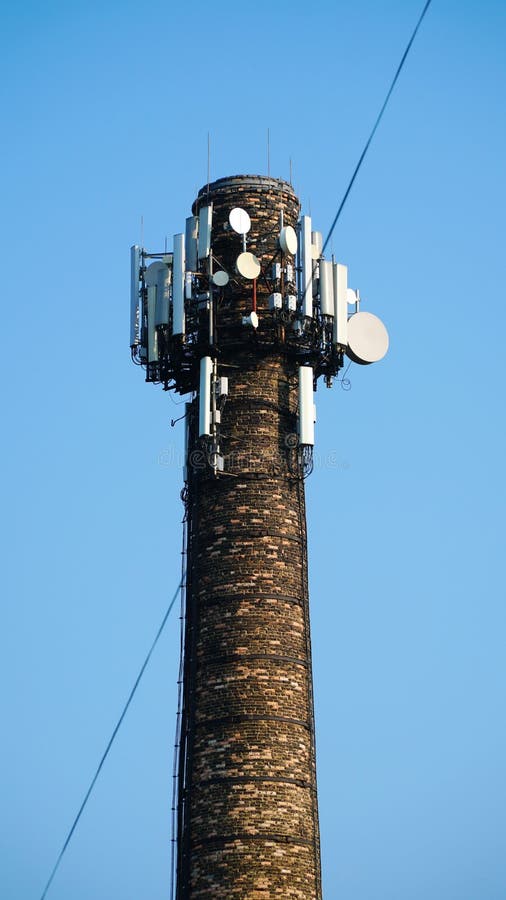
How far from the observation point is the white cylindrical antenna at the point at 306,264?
5809cm

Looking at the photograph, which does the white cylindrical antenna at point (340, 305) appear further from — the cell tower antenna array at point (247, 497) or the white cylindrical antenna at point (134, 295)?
the white cylindrical antenna at point (134, 295)

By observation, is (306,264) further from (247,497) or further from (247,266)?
(247,497)

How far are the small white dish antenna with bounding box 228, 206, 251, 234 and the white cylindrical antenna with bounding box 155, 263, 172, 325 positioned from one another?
2.32 meters


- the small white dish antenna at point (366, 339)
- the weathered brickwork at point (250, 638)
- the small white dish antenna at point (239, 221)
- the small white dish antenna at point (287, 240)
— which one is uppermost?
the small white dish antenna at point (239, 221)

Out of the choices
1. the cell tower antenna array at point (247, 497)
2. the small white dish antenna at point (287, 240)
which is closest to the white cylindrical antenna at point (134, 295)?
the cell tower antenna array at point (247, 497)

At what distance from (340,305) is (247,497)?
6290 millimetres

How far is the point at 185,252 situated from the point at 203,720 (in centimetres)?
1332

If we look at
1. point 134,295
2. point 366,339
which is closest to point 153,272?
point 134,295

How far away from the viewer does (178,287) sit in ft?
190

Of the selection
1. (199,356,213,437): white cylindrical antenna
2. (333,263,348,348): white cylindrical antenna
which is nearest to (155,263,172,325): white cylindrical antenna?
(199,356,213,437): white cylindrical antenna

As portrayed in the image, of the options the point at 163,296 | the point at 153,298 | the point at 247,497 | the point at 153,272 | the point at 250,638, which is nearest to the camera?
the point at 250,638

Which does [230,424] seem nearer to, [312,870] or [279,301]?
[279,301]

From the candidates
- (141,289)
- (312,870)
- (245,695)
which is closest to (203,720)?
(245,695)

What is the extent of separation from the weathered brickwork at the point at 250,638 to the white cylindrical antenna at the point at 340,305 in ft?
5.52
